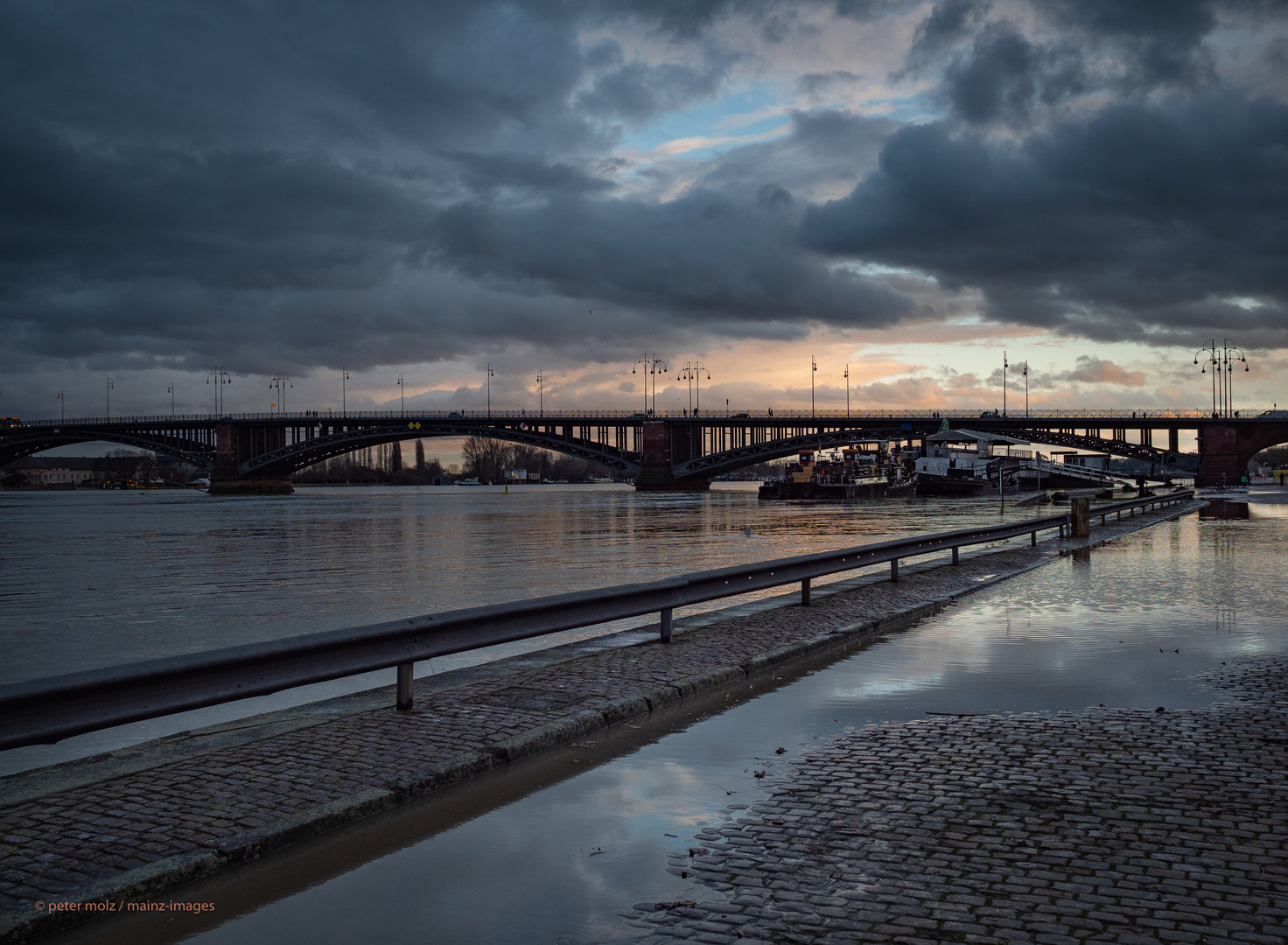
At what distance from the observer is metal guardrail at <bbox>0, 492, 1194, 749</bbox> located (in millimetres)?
5141

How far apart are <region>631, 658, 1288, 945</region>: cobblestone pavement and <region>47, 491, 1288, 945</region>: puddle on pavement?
0.33m

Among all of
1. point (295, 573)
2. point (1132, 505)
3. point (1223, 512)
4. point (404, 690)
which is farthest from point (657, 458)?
point (404, 690)

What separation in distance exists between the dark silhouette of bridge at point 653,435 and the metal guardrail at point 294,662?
10841cm

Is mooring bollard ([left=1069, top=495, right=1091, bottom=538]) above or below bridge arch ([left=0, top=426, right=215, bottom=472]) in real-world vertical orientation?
below

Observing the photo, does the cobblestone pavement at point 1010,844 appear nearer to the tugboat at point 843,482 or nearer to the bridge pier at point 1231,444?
the tugboat at point 843,482

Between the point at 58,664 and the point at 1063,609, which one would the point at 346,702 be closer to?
the point at 58,664

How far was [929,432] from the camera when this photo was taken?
12162 centimetres

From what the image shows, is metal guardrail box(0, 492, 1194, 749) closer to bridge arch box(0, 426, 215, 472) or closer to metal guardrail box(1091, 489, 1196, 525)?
metal guardrail box(1091, 489, 1196, 525)

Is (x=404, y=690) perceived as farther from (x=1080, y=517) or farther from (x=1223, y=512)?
(x=1223, y=512)

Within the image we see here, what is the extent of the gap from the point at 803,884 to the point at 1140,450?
123m

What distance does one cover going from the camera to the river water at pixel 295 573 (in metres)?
13.0

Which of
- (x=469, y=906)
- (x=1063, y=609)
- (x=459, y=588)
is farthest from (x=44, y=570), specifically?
(x=469, y=906)

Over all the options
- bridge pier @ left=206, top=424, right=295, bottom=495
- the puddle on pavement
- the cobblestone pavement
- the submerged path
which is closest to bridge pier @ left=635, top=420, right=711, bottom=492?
bridge pier @ left=206, top=424, right=295, bottom=495

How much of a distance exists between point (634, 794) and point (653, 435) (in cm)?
12486
